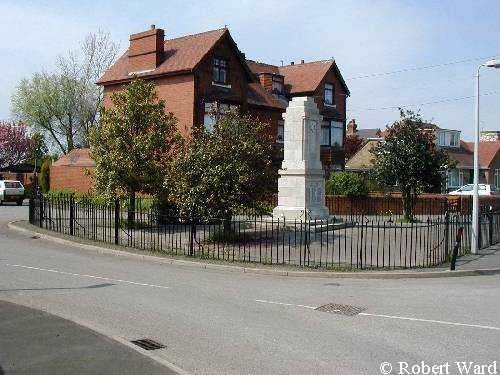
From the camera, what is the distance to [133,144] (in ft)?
72.7

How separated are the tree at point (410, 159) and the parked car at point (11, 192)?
2469cm

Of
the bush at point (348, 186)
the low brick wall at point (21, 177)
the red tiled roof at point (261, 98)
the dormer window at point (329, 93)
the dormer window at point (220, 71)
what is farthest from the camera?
the low brick wall at point (21, 177)

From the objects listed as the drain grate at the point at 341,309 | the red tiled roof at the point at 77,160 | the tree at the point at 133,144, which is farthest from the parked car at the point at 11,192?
the drain grate at the point at 341,309

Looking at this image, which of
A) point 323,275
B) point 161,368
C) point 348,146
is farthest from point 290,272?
point 348,146

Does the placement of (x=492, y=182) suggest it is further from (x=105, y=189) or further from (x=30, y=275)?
(x=30, y=275)

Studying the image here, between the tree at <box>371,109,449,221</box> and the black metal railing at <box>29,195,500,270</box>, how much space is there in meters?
5.40

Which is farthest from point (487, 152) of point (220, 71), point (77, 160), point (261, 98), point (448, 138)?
point (77, 160)

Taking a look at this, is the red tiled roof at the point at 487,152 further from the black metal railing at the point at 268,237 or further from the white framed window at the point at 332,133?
the black metal railing at the point at 268,237

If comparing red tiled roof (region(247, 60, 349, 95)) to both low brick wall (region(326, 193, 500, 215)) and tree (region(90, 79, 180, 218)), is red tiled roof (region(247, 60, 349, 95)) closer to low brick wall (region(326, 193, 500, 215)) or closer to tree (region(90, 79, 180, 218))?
low brick wall (region(326, 193, 500, 215))

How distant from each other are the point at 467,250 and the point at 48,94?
49367mm

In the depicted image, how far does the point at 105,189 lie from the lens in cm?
2184

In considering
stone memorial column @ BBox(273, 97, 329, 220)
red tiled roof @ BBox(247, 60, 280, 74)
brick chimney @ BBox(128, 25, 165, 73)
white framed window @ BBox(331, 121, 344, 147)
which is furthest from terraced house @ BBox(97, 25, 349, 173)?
stone memorial column @ BBox(273, 97, 329, 220)

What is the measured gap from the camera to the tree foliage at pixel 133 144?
71.1 feet

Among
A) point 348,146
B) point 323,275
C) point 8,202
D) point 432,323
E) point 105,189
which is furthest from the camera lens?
point 348,146
